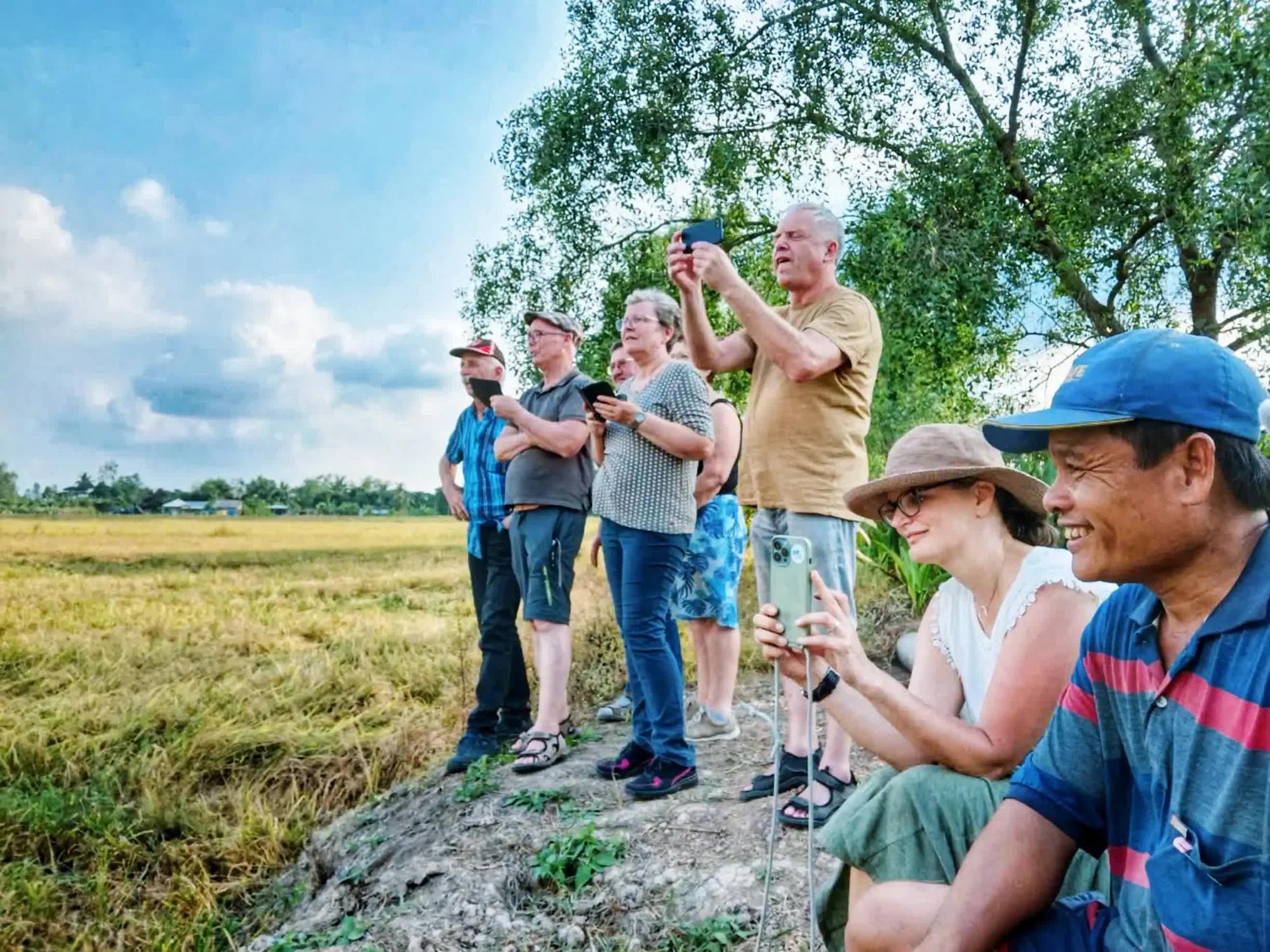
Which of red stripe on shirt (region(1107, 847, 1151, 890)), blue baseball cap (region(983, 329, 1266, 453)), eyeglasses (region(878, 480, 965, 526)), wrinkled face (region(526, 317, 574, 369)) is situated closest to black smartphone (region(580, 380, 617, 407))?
Result: wrinkled face (region(526, 317, 574, 369))

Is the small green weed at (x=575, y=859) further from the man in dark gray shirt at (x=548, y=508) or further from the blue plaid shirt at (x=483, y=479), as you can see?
the blue plaid shirt at (x=483, y=479)

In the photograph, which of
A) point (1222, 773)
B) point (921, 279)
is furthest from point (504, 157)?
point (1222, 773)

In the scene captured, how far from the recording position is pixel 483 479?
408 cm

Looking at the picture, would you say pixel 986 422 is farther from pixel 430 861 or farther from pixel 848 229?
Result: pixel 848 229

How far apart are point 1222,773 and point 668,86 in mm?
8290

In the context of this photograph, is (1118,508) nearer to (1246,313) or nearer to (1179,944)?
(1179,944)

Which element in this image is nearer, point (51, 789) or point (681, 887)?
point (681, 887)

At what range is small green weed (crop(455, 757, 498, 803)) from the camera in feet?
11.8

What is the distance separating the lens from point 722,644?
368cm

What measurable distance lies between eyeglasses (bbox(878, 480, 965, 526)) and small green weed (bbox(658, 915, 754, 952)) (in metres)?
1.16

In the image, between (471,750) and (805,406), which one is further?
(471,750)

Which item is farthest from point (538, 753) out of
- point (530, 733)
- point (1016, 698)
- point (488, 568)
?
point (1016, 698)

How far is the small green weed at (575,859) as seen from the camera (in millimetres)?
2787

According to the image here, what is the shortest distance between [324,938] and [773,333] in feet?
7.36
